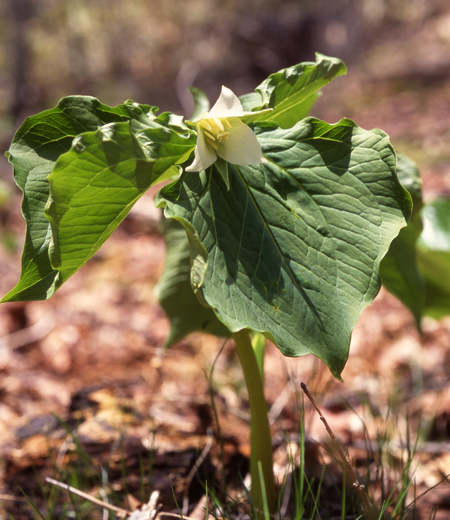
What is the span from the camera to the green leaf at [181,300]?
1.18m

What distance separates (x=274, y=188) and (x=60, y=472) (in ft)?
3.07

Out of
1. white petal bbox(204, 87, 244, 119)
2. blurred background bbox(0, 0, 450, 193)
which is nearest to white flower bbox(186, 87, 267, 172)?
white petal bbox(204, 87, 244, 119)

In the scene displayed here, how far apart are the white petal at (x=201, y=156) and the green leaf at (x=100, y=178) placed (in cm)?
3

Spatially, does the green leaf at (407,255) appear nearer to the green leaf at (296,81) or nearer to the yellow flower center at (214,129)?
the green leaf at (296,81)

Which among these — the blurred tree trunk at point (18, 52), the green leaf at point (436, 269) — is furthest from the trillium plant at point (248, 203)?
the blurred tree trunk at point (18, 52)

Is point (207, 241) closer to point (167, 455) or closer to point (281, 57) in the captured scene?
point (167, 455)

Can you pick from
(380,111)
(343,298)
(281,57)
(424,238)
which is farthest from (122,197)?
(281,57)

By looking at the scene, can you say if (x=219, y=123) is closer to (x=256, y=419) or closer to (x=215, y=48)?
(x=256, y=419)

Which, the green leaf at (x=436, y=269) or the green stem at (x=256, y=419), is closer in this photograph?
the green stem at (x=256, y=419)

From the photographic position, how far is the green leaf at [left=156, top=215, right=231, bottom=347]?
46.5 inches

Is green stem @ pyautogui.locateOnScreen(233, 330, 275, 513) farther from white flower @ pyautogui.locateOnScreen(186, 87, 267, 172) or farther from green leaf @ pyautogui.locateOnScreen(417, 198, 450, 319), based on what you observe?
green leaf @ pyautogui.locateOnScreen(417, 198, 450, 319)

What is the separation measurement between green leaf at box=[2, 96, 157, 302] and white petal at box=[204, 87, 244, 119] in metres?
0.14

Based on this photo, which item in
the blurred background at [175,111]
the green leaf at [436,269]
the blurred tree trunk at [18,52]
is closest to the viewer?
the green leaf at [436,269]

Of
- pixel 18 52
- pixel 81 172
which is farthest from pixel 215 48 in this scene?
pixel 81 172
